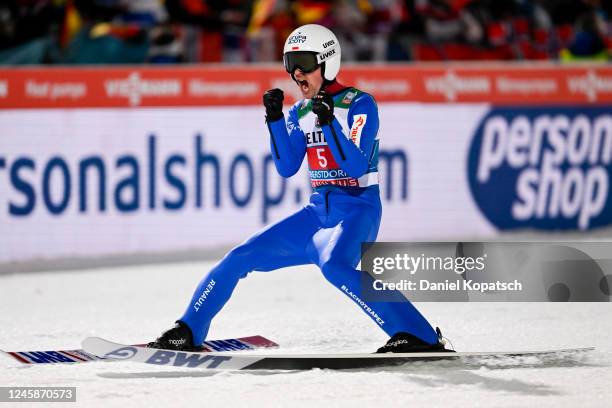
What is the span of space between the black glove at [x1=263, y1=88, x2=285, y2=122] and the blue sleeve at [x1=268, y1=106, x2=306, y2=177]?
0.04 meters

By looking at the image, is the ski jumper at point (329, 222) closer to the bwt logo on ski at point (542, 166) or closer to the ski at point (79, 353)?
the ski at point (79, 353)

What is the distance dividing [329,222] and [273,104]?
27.6 inches

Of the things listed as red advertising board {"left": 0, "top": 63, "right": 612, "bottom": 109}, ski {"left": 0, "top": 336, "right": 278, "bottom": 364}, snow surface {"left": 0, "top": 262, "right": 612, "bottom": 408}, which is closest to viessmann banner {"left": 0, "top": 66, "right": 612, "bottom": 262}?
red advertising board {"left": 0, "top": 63, "right": 612, "bottom": 109}

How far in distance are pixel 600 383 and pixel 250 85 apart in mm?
5743

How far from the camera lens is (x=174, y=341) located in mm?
6398

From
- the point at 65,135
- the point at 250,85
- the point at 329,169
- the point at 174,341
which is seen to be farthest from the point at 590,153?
the point at 174,341

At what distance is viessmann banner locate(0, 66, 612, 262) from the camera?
1036 cm

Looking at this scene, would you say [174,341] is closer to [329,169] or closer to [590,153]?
[329,169]

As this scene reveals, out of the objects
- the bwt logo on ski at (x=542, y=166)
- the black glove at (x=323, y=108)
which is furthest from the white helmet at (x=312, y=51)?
the bwt logo on ski at (x=542, y=166)

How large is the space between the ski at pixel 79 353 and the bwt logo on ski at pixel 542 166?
16.3 ft

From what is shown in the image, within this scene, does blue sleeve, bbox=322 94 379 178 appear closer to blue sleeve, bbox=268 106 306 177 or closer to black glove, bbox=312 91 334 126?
black glove, bbox=312 91 334 126

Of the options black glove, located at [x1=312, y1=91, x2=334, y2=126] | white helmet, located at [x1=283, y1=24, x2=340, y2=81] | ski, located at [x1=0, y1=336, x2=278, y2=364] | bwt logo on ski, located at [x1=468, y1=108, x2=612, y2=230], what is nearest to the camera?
black glove, located at [x1=312, y1=91, x2=334, y2=126]

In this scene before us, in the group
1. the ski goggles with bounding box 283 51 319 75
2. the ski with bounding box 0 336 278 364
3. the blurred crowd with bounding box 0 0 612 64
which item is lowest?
the ski with bounding box 0 336 278 364

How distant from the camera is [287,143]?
6.67 meters
